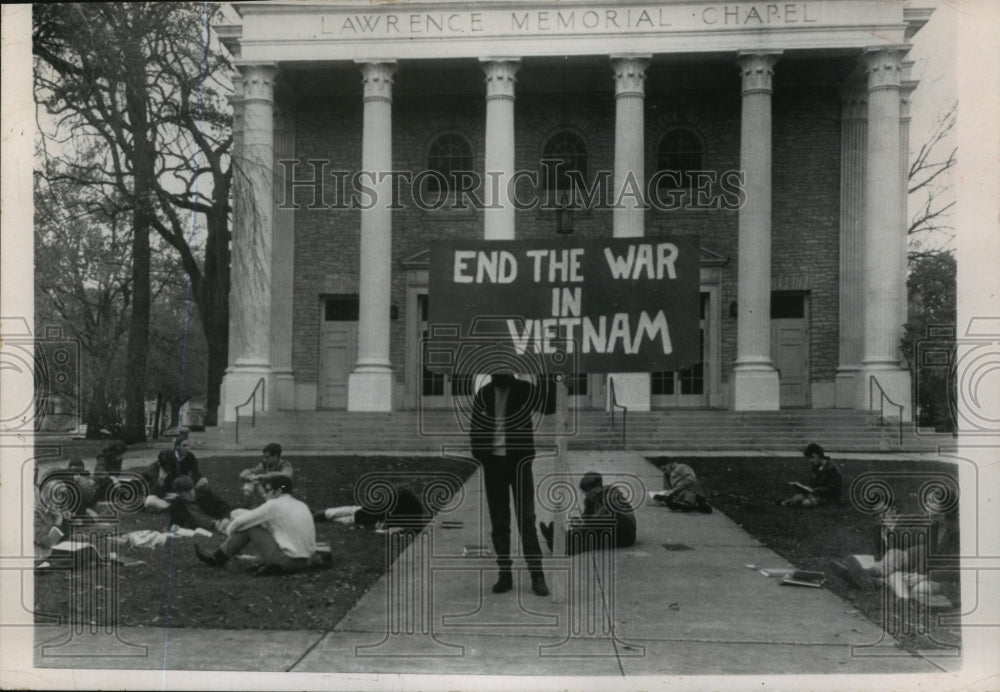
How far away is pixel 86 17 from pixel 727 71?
48.1ft

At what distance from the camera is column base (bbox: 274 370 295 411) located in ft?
65.8

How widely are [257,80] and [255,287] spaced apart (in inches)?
180

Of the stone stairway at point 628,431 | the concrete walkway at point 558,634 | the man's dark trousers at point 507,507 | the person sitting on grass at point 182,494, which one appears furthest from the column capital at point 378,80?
the man's dark trousers at point 507,507

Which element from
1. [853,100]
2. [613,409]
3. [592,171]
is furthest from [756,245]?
[613,409]

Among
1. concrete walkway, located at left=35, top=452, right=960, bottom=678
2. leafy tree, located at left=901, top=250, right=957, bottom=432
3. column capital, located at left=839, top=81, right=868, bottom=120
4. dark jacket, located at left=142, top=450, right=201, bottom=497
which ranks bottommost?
concrete walkway, located at left=35, top=452, right=960, bottom=678

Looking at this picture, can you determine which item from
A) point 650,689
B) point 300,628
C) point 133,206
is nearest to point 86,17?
point 133,206

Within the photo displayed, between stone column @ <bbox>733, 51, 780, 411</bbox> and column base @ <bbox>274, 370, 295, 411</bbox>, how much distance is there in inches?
376

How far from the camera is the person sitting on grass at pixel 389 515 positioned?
8.19 meters

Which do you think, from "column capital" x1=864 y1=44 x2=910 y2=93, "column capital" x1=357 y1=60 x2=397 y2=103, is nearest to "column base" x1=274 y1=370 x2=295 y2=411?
"column capital" x1=357 y1=60 x2=397 y2=103

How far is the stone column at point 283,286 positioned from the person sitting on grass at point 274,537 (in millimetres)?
12907

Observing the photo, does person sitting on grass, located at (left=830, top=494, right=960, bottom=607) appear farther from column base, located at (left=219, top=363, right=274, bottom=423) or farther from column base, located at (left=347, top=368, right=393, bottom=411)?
column base, located at (left=219, top=363, right=274, bottom=423)

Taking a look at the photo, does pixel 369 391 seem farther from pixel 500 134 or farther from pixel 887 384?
pixel 887 384

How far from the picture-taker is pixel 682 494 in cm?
970

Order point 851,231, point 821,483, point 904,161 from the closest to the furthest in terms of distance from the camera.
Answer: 1. point 821,483
2. point 904,161
3. point 851,231
